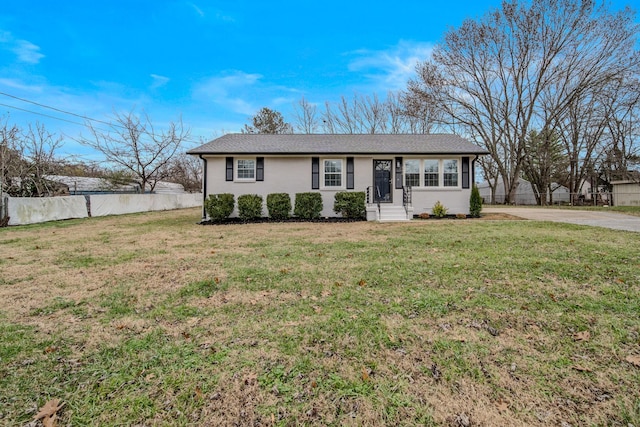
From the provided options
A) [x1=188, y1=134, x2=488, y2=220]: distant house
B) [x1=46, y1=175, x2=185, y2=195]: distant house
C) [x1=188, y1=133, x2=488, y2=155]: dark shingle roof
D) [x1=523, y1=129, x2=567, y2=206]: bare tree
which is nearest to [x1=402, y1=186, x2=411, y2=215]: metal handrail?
[x1=188, y1=134, x2=488, y2=220]: distant house

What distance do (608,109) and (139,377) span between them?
30.4m

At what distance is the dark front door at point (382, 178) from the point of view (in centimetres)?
1330

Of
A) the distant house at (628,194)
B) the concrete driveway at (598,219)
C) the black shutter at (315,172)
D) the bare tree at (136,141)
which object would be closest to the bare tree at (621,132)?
the distant house at (628,194)

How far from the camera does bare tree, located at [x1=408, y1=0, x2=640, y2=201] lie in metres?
18.7

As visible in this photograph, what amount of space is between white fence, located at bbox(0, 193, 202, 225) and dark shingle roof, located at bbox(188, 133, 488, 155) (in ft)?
24.1

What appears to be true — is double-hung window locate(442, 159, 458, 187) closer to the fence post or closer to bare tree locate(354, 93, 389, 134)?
bare tree locate(354, 93, 389, 134)

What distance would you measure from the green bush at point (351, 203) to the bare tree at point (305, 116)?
18726 mm

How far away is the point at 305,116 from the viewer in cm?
2902

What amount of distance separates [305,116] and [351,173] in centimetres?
1789

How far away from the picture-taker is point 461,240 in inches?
278

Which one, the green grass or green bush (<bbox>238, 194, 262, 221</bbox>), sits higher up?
green bush (<bbox>238, 194, 262, 221</bbox>)

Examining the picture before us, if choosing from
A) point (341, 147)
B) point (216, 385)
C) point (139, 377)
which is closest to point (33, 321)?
point (139, 377)

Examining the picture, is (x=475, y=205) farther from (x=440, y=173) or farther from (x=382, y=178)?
(x=382, y=178)

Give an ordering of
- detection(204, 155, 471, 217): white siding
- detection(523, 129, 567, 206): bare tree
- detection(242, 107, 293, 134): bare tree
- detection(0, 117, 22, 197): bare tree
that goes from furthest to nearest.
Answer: detection(242, 107, 293, 134): bare tree → detection(523, 129, 567, 206): bare tree → detection(0, 117, 22, 197): bare tree → detection(204, 155, 471, 217): white siding
